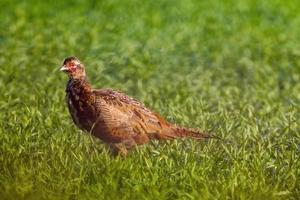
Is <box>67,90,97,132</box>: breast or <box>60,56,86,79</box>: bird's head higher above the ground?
<box>60,56,86,79</box>: bird's head

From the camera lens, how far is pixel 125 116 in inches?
333

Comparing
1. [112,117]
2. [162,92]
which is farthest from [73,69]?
[162,92]

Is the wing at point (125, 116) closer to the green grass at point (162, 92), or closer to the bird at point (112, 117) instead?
the bird at point (112, 117)

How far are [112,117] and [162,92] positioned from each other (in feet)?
10.2

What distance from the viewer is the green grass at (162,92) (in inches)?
310

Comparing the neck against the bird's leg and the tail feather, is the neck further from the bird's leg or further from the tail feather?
the tail feather

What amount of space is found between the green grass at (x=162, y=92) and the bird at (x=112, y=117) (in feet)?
0.36

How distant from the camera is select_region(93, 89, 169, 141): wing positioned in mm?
8398

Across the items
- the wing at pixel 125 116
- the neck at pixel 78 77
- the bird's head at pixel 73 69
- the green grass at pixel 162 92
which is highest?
the bird's head at pixel 73 69

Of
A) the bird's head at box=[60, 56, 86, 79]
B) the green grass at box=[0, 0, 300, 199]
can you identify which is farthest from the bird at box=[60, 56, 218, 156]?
the green grass at box=[0, 0, 300, 199]

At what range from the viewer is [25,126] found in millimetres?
9016

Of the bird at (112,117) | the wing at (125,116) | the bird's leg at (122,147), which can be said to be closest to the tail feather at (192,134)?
the bird at (112,117)

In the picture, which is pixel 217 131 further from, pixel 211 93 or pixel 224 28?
pixel 224 28

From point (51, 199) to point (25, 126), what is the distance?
4.97ft
